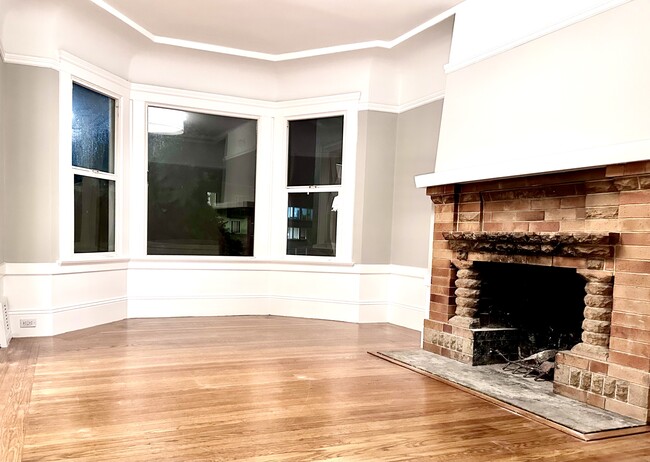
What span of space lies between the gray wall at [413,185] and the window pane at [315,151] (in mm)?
700

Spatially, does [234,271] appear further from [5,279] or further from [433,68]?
[433,68]

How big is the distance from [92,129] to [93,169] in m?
0.40

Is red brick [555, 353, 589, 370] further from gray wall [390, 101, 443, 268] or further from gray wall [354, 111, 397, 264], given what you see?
gray wall [354, 111, 397, 264]

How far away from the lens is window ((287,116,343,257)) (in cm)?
584

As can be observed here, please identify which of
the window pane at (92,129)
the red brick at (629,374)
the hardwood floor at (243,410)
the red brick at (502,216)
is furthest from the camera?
the window pane at (92,129)

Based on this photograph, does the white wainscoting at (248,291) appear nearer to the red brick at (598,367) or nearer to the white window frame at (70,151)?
the white window frame at (70,151)

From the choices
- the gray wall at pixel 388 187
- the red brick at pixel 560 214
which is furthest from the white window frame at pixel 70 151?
the red brick at pixel 560 214

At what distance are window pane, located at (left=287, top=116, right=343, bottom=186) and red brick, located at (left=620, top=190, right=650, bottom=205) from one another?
3.34m

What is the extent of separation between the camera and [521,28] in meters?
3.59

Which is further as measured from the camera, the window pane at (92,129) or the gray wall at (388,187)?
the gray wall at (388,187)

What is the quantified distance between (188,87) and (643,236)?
4.68 meters

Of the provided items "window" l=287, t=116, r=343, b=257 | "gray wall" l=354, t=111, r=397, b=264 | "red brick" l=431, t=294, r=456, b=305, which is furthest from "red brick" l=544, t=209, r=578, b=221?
"window" l=287, t=116, r=343, b=257

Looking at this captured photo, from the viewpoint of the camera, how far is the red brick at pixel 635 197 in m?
2.75

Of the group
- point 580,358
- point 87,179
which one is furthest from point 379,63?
point 580,358
